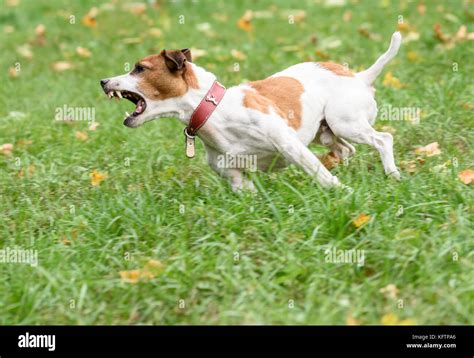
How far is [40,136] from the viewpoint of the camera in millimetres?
6938

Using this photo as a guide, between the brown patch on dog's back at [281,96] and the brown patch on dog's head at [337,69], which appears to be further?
the brown patch on dog's head at [337,69]

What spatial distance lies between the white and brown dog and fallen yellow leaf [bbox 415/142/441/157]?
43cm

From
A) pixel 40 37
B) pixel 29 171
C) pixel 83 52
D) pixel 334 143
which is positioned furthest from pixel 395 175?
pixel 40 37

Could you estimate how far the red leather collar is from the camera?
502 cm

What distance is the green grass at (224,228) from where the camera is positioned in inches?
159

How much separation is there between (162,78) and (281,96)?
2.83 feet

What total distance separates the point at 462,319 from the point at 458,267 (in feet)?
1.24

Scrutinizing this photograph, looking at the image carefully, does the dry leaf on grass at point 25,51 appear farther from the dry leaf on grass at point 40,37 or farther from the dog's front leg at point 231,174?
the dog's front leg at point 231,174

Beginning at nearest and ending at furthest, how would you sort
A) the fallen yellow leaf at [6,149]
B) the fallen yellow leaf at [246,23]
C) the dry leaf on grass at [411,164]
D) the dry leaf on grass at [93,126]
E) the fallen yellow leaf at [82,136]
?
the dry leaf on grass at [411,164] < the fallen yellow leaf at [6,149] < the fallen yellow leaf at [82,136] < the dry leaf on grass at [93,126] < the fallen yellow leaf at [246,23]

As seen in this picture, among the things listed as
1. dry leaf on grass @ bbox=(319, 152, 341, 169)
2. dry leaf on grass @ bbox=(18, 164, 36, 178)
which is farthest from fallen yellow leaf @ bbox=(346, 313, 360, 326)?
dry leaf on grass @ bbox=(18, 164, 36, 178)

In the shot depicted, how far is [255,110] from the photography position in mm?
5047

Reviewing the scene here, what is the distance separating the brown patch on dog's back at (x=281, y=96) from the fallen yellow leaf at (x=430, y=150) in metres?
1.07

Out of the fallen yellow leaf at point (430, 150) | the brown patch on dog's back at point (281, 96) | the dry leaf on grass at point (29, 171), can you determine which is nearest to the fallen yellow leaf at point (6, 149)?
the dry leaf on grass at point (29, 171)

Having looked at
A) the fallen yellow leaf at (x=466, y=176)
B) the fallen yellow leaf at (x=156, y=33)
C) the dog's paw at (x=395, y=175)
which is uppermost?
the fallen yellow leaf at (x=156, y=33)
